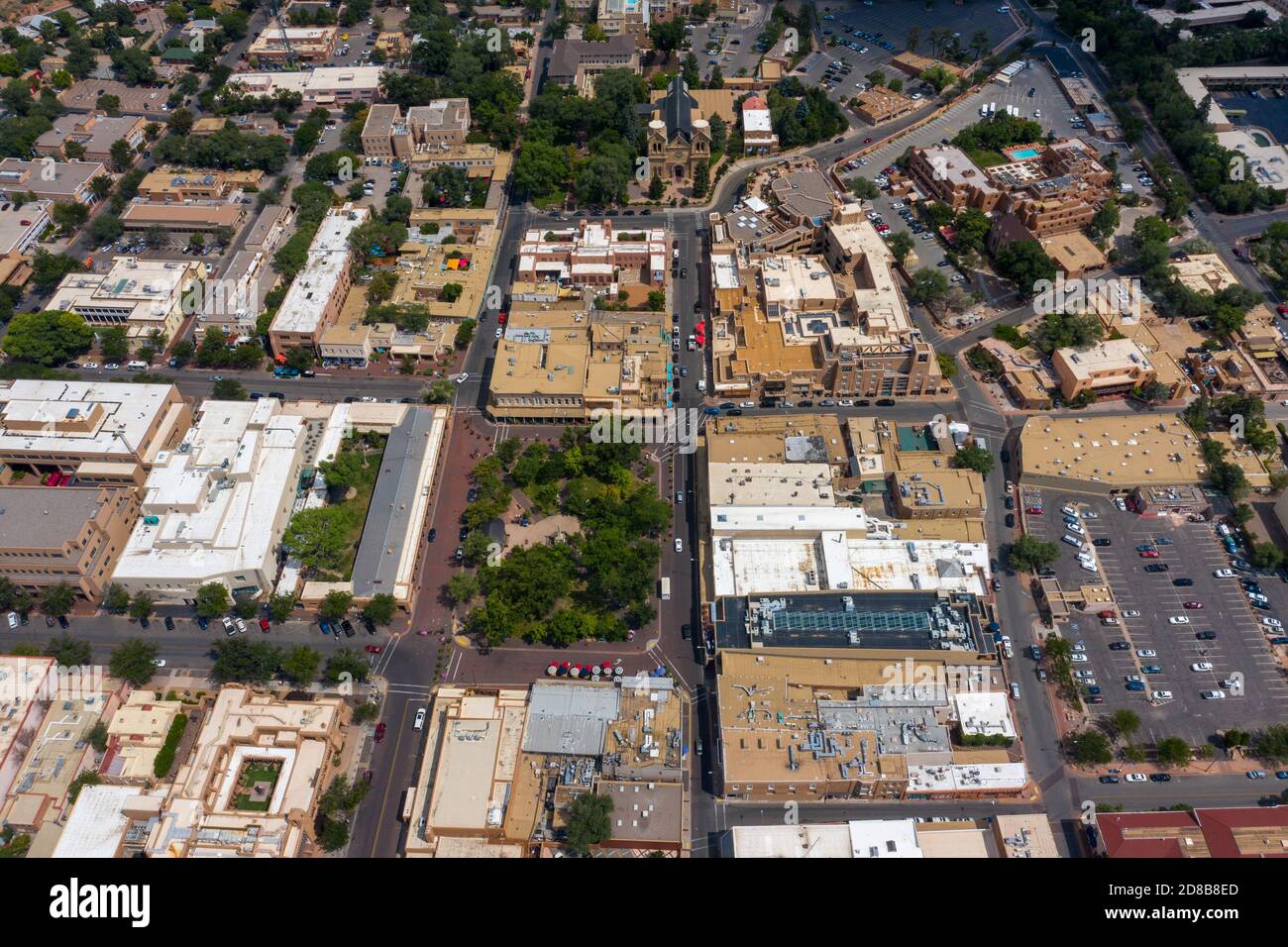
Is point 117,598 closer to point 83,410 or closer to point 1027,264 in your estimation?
point 83,410

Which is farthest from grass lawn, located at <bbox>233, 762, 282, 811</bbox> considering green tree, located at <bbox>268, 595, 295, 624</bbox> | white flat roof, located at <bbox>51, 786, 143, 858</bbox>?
green tree, located at <bbox>268, 595, 295, 624</bbox>

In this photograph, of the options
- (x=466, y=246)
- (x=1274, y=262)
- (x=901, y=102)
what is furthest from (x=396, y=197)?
(x=1274, y=262)

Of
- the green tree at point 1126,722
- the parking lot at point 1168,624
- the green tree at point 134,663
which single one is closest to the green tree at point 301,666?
the green tree at point 134,663

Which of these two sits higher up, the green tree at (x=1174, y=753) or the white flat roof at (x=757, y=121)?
the white flat roof at (x=757, y=121)

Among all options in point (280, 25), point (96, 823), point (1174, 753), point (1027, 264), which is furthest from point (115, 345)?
point (1174, 753)

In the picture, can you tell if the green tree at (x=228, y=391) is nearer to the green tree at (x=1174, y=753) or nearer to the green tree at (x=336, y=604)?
the green tree at (x=336, y=604)

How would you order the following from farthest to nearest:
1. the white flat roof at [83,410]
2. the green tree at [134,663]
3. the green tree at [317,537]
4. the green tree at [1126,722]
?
1. the white flat roof at [83,410]
2. the green tree at [317,537]
3. the green tree at [134,663]
4. the green tree at [1126,722]
